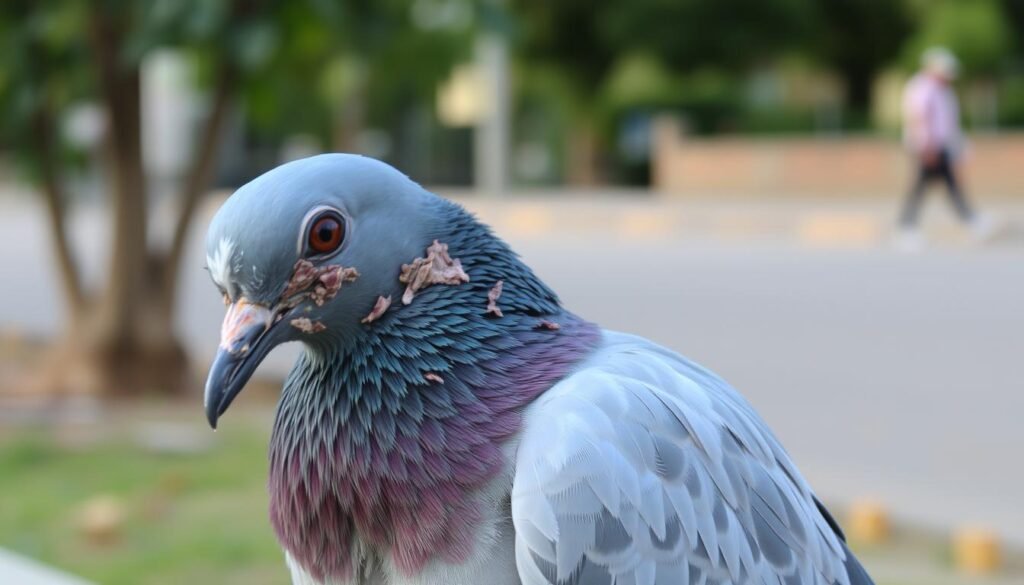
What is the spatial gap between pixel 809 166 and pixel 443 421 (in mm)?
20300

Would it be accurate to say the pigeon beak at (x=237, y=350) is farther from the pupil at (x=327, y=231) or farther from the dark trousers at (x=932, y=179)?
the dark trousers at (x=932, y=179)

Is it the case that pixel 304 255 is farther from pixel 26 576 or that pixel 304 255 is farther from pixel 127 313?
pixel 127 313

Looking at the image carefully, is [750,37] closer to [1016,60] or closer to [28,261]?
[1016,60]

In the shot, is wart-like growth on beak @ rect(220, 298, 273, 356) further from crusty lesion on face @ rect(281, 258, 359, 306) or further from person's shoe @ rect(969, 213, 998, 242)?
person's shoe @ rect(969, 213, 998, 242)

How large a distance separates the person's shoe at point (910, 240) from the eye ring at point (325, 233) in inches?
469

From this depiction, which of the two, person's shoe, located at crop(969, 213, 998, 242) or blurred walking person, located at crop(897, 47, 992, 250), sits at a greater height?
blurred walking person, located at crop(897, 47, 992, 250)

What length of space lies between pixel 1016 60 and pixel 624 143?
737 centimetres

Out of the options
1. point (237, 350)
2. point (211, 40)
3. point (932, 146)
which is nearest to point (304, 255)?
point (237, 350)

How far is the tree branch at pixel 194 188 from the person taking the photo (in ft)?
22.4

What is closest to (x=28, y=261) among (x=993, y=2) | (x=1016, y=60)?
(x=993, y=2)

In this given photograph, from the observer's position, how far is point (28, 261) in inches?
655

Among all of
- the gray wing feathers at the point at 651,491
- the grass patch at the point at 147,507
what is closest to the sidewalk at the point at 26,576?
the gray wing feathers at the point at 651,491

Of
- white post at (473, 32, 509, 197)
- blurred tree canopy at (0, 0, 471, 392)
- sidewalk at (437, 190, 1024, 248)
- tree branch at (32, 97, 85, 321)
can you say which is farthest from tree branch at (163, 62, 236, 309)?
white post at (473, 32, 509, 197)

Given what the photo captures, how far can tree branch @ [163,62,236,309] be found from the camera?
6.82 metres
